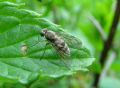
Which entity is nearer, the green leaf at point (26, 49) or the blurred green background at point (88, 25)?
the green leaf at point (26, 49)

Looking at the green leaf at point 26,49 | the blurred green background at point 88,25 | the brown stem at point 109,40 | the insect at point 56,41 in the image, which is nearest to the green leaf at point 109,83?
the blurred green background at point 88,25

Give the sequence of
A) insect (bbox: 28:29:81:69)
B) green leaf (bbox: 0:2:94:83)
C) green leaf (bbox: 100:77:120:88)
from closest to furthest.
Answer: green leaf (bbox: 0:2:94:83) → insect (bbox: 28:29:81:69) → green leaf (bbox: 100:77:120:88)

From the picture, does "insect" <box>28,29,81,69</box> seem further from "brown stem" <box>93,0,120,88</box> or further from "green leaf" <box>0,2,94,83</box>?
"brown stem" <box>93,0,120,88</box>

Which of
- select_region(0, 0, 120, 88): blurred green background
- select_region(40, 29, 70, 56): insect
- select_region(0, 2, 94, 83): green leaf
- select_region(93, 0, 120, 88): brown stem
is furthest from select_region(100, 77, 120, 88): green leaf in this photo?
select_region(0, 2, 94, 83): green leaf

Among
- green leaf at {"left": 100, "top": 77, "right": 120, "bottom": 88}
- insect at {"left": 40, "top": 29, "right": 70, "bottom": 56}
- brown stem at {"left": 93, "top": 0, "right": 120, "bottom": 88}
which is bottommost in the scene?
green leaf at {"left": 100, "top": 77, "right": 120, "bottom": 88}

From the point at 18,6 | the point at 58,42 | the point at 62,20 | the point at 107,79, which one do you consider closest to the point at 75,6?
the point at 62,20

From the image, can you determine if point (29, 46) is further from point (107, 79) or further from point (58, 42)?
point (107, 79)

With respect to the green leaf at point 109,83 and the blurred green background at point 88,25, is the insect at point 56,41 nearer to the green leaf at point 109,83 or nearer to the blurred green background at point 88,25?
the blurred green background at point 88,25

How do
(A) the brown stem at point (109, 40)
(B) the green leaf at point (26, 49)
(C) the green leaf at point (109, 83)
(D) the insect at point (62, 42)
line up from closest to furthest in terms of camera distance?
(B) the green leaf at point (26, 49) < (D) the insect at point (62, 42) < (A) the brown stem at point (109, 40) < (C) the green leaf at point (109, 83)

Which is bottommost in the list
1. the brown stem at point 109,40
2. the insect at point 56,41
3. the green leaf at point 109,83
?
the green leaf at point 109,83

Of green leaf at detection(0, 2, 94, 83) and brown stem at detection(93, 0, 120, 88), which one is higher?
green leaf at detection(0, 2, 94, 83)
